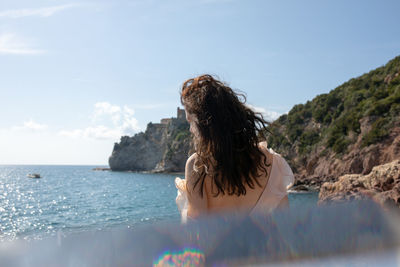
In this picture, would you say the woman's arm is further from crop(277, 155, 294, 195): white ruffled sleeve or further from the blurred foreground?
the blurred foreground

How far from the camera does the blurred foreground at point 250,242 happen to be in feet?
2.04

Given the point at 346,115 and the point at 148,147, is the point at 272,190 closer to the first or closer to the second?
the point at 346,115

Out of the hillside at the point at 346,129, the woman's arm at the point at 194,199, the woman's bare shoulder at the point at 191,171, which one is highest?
the hillside at the point at 346,129

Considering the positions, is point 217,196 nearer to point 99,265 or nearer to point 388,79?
point 99,265

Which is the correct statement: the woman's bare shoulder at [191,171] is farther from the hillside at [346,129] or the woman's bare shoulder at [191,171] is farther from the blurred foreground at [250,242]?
the hillside at [346,129]

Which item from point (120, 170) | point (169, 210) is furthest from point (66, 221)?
point (120, 170)

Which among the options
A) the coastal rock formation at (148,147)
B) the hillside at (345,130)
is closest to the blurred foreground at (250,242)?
the hillside at (345,130)

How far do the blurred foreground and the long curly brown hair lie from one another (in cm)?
85

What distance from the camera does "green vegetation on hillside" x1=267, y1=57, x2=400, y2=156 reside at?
33688mm

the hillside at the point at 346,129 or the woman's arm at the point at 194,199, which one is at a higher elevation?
the hillside at the point at 346,129

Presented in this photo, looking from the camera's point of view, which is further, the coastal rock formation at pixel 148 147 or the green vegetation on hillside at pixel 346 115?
the coastal rock formation at pixel 148 147

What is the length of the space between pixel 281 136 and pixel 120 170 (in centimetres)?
6690

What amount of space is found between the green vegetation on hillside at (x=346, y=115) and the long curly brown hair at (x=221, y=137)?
28337mm

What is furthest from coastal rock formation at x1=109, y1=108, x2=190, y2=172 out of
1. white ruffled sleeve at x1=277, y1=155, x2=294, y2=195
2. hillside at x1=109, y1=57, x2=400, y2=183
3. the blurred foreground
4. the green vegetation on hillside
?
the blurred foreground
